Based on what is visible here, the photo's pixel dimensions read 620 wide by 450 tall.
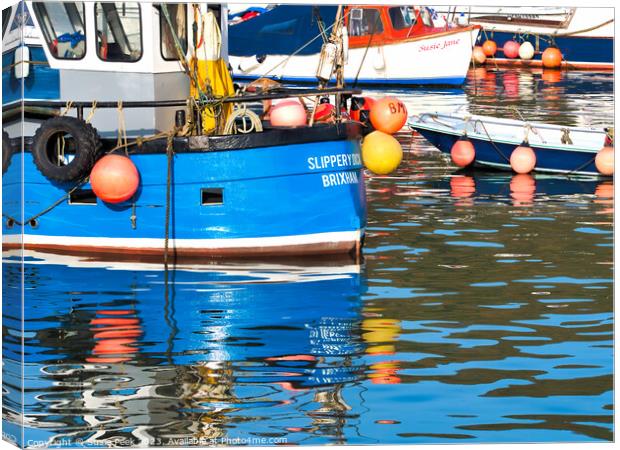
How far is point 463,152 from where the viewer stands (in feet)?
70.5

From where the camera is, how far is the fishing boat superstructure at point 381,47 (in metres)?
35.7

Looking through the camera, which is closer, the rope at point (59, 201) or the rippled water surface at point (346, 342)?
the rippled water surface at point (346, 342)

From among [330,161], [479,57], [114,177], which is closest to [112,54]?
[114,177]

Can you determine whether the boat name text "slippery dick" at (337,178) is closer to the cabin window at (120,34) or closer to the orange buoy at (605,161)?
the cabin window at (120,34)

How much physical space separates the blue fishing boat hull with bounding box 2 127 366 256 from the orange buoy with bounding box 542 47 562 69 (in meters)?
27.9

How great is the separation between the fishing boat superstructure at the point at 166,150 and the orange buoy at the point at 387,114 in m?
0.36

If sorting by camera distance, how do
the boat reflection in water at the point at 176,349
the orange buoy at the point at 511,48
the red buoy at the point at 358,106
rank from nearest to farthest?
1. the boat reflection in water at the point at 176,349
2. the red buoy at the point at 358,106
3. the orange buoy at the point at 511,48

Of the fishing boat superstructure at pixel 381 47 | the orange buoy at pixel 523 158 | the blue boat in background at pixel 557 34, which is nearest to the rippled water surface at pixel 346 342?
the orange buoy at pixel 523 158

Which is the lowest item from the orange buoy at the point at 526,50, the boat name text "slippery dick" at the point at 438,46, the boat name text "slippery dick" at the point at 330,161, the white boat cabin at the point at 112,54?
the boat name text "slippery dick" at the point at 330,161

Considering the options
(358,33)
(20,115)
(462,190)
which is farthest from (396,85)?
(20,115)

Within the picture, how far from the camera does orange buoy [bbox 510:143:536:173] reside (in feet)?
68.7

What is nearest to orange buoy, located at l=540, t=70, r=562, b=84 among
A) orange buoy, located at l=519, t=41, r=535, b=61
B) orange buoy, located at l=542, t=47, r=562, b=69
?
orange buoy, located at l=542, t=47, r=562, b=69

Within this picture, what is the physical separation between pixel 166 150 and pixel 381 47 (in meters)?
23.5

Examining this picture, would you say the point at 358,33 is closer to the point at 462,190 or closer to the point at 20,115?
the point at 462,190
